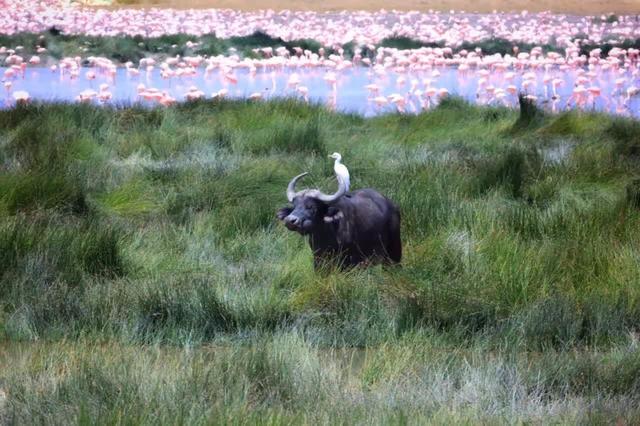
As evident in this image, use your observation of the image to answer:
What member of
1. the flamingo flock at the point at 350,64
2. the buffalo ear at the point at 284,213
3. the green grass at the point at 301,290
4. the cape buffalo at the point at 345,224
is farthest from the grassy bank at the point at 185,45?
the buffalo ear at the point at 284,213

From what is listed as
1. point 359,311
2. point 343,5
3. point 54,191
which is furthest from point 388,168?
point 343,5

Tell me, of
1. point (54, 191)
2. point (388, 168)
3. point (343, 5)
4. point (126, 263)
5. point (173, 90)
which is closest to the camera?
point (126, 263)

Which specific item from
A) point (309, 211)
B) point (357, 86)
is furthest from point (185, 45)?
point (309, 211)

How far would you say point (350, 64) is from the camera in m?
17.5

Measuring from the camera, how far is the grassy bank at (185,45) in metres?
20.1

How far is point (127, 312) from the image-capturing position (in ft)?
18.3

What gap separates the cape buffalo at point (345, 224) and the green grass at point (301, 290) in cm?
14

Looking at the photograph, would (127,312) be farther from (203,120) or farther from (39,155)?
(203,120)

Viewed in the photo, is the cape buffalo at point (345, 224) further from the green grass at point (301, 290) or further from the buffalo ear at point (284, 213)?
the green grass at point (301, 290)

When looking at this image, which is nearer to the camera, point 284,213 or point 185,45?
point 284,213

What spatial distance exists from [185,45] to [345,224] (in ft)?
48.7

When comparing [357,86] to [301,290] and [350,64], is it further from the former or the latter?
[301,290]

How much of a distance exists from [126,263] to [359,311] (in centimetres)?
139

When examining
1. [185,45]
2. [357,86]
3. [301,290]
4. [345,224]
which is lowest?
[185,45]
